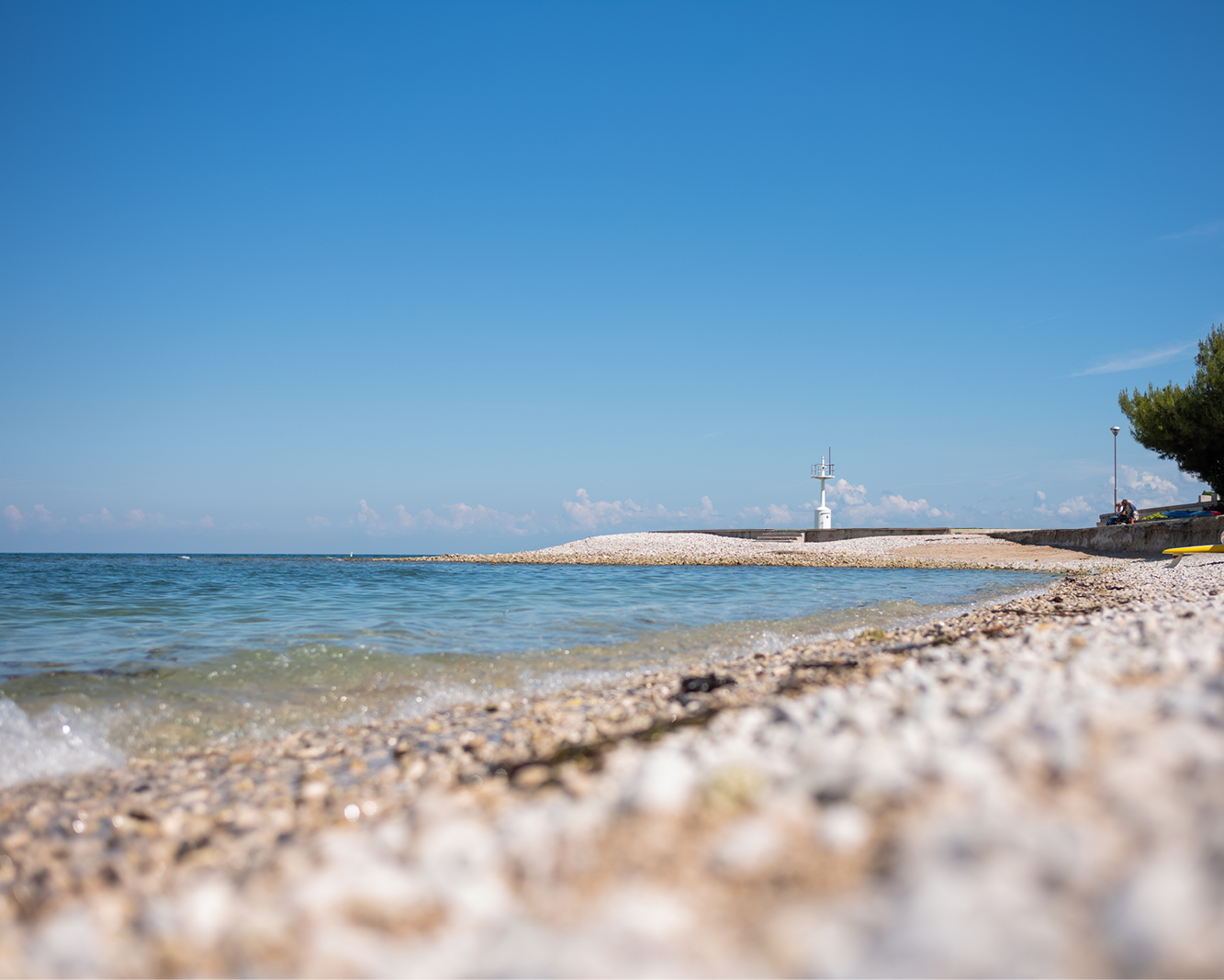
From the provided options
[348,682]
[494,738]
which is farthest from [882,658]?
[348,682]

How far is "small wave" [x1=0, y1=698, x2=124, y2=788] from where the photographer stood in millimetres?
4555

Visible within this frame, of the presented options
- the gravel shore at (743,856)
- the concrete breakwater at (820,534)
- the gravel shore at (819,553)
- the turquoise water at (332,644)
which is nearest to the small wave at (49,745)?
the turquoise water at (332,644)

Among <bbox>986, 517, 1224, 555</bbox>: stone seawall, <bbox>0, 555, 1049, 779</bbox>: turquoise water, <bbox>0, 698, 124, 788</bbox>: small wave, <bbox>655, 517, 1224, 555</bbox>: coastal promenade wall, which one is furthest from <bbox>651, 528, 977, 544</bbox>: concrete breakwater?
<bbox>0, 698, 124, 788</bbox>: small wave

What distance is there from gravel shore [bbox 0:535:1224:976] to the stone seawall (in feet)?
82.8

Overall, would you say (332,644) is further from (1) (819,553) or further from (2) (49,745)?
(1) (819,553)

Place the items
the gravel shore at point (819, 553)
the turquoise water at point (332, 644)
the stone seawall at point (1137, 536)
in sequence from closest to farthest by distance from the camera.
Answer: the turquoise water at point (332, 644) → the stone seawall at point (1137, 536) → the gravel shore at point (819, 553)

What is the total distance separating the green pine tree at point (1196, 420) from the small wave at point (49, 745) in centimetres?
3801

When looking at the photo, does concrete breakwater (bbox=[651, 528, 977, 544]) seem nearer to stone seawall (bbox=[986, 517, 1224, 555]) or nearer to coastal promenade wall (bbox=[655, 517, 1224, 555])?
coastal promenade wall (bbox=[655, 517, 1224, 555])

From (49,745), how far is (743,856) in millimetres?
5351

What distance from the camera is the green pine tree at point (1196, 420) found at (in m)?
29.9

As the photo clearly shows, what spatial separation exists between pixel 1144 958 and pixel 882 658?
4.37 meters

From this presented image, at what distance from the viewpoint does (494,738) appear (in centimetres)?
441

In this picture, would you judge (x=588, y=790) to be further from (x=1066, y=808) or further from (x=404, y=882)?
(x=1066, y=808)

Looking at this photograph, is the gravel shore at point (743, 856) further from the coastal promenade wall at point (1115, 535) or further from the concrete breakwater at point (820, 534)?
the concrete breakwater at point (820, 534)
